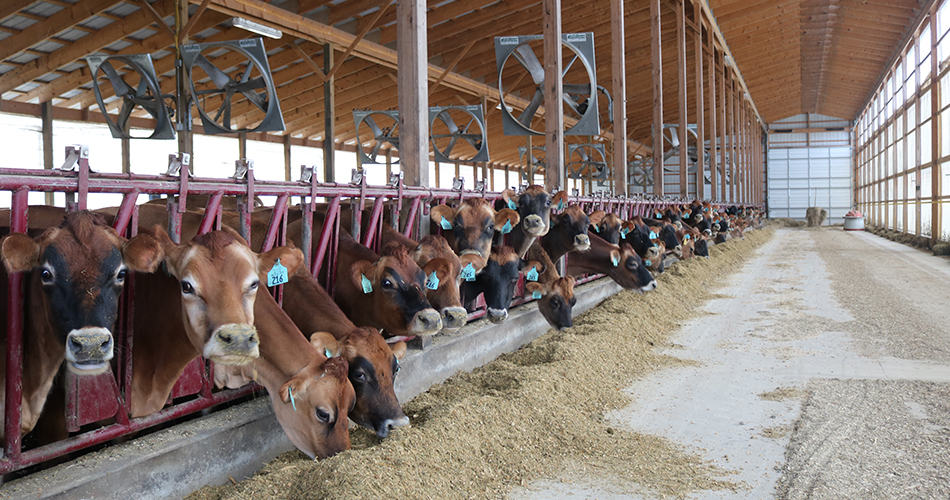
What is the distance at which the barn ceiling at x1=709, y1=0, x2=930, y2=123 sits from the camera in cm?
2486

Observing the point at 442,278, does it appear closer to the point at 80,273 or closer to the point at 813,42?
the point at 80,273

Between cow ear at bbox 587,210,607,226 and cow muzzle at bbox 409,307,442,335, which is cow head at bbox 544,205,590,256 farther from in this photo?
cow muzzle at bbox 409,307,442,335

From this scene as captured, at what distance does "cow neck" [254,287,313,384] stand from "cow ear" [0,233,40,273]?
1025mm

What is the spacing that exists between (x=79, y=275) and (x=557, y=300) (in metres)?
5.10

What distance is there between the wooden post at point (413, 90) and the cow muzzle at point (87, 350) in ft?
12.2

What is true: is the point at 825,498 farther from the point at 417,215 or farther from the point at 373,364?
A: the point at 417,215

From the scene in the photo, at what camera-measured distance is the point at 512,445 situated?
13.4 feet

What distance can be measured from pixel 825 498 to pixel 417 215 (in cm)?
357

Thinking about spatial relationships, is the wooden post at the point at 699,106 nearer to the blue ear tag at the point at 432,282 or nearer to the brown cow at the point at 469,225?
the brown cow at the point at 469,225

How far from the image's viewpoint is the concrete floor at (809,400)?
3723 mm

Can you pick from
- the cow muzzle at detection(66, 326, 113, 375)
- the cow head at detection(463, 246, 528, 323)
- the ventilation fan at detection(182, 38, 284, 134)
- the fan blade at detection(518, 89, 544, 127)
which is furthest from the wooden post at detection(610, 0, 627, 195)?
the cow muzzle at detection(66, 326, 113, 375)

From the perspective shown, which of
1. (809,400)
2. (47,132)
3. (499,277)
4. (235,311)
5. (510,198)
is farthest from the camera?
(47,132)

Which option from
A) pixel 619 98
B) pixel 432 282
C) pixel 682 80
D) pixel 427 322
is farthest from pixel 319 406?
pixel 682 80

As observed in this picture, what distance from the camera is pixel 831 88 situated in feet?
144
